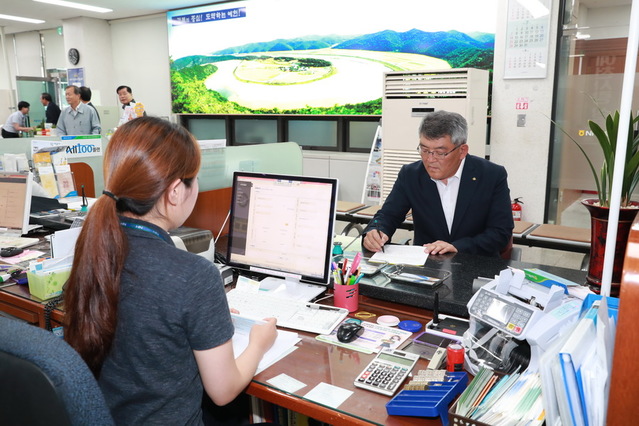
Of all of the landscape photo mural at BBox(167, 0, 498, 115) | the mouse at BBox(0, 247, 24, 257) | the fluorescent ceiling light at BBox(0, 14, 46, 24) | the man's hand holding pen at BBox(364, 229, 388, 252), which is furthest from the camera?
the fluorescent ceiling light at BBox(0, 14, 46, 24)

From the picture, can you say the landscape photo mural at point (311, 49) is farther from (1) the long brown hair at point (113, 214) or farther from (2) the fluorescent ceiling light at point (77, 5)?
(1) the long brown hair at point (113, 214)

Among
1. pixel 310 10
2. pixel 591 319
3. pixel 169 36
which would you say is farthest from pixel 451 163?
pixel 169 36

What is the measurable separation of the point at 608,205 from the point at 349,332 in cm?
89

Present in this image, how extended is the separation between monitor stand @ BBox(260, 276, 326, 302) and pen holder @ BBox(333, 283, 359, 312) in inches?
4.4

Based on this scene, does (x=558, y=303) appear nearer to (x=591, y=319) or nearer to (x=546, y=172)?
(x=591, y=319)

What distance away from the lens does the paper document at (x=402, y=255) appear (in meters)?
1.89

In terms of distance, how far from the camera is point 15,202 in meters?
2.54

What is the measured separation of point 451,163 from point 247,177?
1.06 m

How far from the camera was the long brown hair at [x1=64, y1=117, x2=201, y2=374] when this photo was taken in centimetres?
101

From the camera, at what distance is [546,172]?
14.4 ft

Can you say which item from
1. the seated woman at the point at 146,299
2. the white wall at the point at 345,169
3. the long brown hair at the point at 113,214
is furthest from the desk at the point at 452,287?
the white wall at the point at 345,169

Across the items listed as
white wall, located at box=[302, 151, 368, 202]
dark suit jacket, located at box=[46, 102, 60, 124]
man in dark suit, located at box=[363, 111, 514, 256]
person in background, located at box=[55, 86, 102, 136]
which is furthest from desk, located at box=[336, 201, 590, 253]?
dark suit jacket, located at box=[46, 102, 60, 124]

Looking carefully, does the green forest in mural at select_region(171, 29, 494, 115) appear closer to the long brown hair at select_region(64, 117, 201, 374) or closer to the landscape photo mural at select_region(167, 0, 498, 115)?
the landscape photo mural at select_region(167, 0, 498, 115)

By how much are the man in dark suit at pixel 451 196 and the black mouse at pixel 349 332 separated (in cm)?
85
